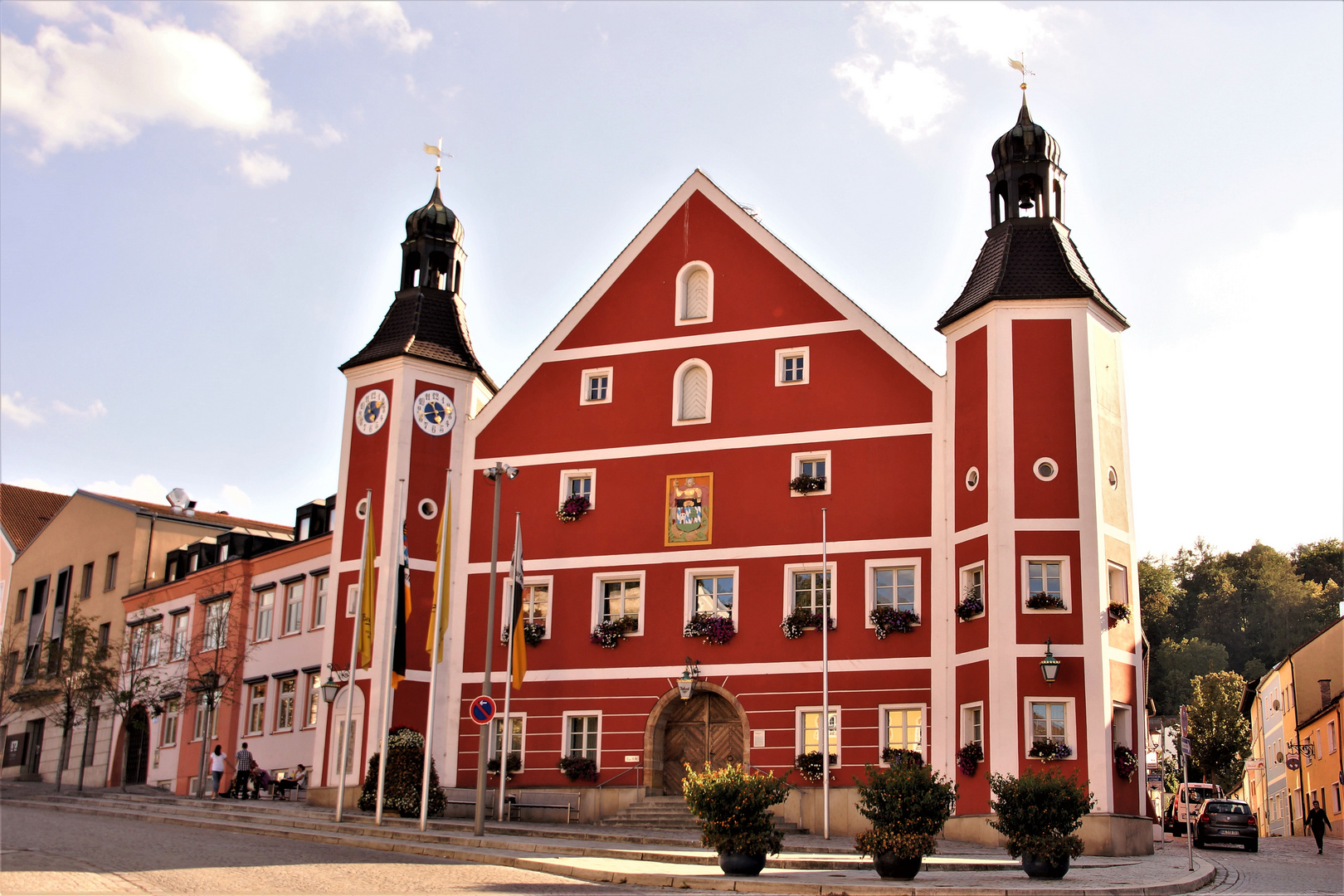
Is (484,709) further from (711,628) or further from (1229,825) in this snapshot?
(1229,825)

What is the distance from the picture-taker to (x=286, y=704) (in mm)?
41500

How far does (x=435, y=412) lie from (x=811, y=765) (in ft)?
46.5

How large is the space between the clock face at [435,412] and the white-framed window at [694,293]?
6.83m

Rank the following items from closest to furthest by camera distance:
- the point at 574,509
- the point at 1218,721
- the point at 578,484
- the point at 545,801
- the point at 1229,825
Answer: the point at 545,801 < the point at 1229,825 < the point at 574,509 < the point at 578,484 < the point at 1218,721

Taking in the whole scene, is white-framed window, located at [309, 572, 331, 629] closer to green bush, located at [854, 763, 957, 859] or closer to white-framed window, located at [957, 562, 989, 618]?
white-framed window, located at [957, 562, 989, 618]

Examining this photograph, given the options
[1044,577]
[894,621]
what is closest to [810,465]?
[894,621]

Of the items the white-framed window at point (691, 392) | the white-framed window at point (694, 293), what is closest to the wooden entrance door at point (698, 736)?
the white-framed window at point (691, 392)

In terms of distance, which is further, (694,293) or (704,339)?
(694,293)

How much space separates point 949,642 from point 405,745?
12.8m

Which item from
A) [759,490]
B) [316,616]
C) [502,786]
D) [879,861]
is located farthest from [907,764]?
[316,616]

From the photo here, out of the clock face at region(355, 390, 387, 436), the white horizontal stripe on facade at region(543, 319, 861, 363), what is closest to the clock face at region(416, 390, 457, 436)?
the clock face at region(355, 390, 387, 436)

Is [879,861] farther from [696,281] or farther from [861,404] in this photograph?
[696,281]

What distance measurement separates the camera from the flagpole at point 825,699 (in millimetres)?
30328

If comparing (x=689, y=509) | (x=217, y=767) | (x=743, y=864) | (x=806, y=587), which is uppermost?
(x=689, y=509)
